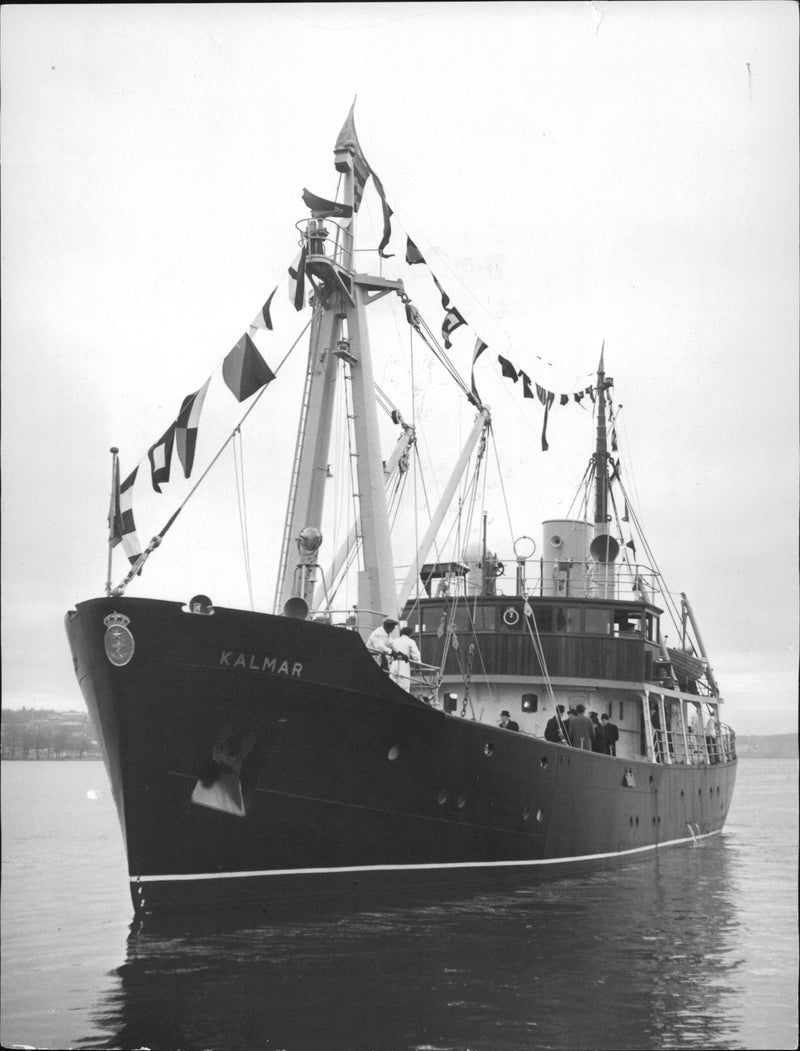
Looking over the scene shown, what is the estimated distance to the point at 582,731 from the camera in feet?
76.3

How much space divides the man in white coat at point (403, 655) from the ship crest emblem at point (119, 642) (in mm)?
4310

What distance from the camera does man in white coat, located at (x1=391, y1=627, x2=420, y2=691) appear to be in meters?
18.2

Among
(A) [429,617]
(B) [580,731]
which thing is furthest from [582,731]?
(A) [429,617]

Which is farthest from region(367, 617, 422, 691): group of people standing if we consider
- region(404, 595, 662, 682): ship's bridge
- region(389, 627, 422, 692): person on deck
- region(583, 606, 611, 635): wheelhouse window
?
region(583, 606, 611, 635): wheelhouse window

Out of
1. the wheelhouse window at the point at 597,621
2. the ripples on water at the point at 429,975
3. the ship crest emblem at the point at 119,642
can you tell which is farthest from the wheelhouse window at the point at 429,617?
the ship crest emblem at the point at 119,642

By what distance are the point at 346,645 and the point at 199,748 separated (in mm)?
2616

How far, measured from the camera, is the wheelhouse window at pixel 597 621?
1039 inches

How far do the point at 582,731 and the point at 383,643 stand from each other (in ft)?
21.0

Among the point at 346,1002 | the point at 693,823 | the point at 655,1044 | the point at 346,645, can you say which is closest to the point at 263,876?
the point at 346,645

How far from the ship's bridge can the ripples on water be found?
5342 millimetres

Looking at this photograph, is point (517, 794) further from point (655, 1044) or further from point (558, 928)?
point (655, 1044)

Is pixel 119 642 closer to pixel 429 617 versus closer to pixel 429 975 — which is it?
pixel 429 975

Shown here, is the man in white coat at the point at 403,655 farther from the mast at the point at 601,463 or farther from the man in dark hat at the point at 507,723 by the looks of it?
the mast at the point at 601,463

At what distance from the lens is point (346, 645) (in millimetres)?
17266
